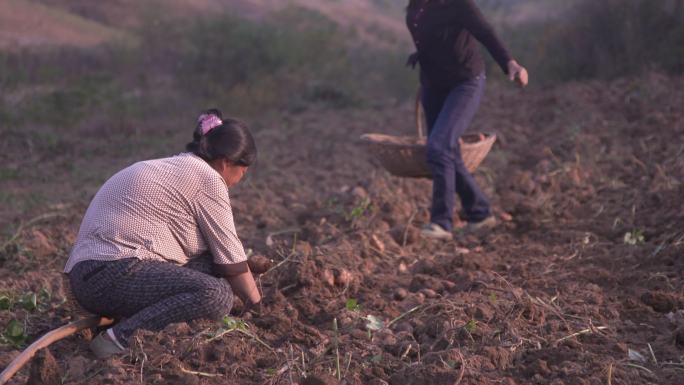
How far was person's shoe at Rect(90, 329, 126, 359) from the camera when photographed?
12.3 ft

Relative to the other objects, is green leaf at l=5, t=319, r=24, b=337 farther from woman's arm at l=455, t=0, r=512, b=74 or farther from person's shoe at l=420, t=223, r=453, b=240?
woman's arm at l=455, t=0, r=512, b=74

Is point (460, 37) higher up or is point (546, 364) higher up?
point (460, 37)

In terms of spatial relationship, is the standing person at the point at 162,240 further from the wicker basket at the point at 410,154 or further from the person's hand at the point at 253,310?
the wicker basket at the point at 410,154

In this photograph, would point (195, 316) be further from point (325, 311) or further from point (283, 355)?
point (325, 311)

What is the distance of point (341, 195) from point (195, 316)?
3624 millimetres

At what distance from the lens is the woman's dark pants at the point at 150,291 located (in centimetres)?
380

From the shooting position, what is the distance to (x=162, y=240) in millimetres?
3975

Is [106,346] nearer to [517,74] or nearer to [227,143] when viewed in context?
[227,143]

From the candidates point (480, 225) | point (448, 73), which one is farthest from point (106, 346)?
point (480, 225)

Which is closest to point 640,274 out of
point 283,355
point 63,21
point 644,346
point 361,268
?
point 644,346

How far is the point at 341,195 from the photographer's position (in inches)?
290

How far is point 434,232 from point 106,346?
9.08 ft

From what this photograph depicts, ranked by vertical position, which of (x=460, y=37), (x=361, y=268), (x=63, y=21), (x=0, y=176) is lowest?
(x=63, y=21)

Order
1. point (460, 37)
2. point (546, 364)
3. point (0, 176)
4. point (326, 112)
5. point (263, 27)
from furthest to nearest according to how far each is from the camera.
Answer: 1. point (263, 27)
2. point (326, 112)
3. point (0, 176)
4. point (460, 37)
5. point (546, 364)
